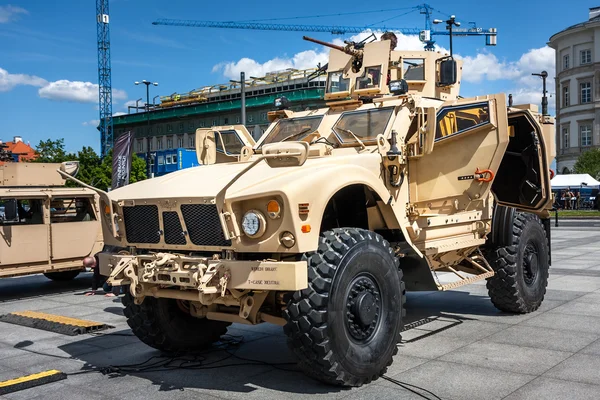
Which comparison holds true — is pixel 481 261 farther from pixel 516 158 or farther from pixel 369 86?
pixel 369 86

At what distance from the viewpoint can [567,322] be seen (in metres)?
8.12

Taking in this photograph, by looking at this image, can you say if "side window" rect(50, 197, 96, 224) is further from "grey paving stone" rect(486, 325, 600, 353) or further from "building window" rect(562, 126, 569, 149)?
"building window" rect(562, 126, 569, 149)

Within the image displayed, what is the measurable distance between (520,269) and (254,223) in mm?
4590

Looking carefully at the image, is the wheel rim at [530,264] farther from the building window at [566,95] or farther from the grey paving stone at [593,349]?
the building window at [566,95]

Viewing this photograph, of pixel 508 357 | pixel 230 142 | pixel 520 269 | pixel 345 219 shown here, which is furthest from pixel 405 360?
pixel 230 142

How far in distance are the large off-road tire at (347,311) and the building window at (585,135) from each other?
75493 millimetres

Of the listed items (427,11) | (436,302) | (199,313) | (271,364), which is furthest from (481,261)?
(427,11)

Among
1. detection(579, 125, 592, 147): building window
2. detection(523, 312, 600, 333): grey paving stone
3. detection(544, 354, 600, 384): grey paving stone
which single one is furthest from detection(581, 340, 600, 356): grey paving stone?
detection(579, 125, 592, 147): building window

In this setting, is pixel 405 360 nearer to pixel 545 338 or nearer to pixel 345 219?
pixel 345 219

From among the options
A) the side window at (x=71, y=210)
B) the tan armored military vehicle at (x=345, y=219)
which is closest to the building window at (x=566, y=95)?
the side window at (x=71, y=210)

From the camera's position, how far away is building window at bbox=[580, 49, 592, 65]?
2896 inches

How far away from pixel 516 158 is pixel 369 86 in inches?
98.0

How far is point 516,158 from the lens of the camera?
9.20 metres

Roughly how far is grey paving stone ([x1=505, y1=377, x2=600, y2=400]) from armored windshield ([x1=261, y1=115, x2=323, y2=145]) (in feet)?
11.8
